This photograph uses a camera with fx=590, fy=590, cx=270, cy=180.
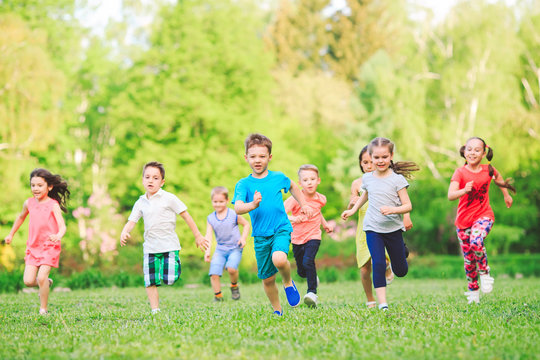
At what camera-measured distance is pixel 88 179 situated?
31.0 metres

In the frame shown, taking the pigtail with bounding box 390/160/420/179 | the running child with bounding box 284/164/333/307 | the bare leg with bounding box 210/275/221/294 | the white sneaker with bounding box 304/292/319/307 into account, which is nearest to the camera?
the white sneaker with bounding box 304/292/319/307

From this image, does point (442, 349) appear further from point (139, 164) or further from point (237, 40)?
point (237, 40)

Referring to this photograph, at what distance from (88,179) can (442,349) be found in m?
28.7

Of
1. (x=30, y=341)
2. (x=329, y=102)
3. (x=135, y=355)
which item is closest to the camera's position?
(x=135, y=355)

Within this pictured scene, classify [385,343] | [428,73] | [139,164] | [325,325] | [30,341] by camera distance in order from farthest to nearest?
[428,73]
[139,164]
[325,325]
[30,341]
[385,343]

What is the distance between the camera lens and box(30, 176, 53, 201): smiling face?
8.39 metres

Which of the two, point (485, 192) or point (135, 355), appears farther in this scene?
point (485, 192)

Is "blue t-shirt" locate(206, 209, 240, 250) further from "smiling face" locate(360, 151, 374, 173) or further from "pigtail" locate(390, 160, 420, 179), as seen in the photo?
"pigtail" locate(390, 160, 420, 179)

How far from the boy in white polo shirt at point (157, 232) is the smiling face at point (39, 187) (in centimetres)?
162

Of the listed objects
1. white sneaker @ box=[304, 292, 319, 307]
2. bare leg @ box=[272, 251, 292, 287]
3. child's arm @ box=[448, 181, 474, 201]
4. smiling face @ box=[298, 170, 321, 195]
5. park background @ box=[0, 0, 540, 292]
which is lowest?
white sneaker @ box=[304, 292, 319, 307]

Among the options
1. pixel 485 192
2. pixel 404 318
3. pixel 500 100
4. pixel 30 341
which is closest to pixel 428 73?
pixel 500 100

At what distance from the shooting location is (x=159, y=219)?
7734 mm

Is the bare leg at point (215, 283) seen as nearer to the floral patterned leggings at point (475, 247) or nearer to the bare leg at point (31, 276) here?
the bare leg at point (31, 276)

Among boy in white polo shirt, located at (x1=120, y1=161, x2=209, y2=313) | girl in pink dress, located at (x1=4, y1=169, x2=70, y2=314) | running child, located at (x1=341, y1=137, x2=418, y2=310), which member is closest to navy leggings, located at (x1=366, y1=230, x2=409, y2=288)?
running child, located at (x1=341, y1=137, x2=418, y2=310)
